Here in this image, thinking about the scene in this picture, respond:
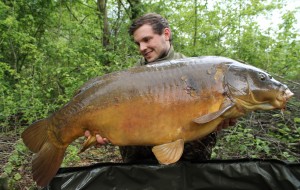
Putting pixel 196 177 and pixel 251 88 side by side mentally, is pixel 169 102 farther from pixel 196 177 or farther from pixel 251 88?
pixel 196 177

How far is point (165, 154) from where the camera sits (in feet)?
4.14

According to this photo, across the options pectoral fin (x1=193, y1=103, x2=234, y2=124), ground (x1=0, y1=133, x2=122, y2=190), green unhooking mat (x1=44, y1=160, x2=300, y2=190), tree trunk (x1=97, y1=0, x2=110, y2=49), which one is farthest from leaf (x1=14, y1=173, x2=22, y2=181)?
tree trunk (x1=97, y1=0, x2=110, y2=49)

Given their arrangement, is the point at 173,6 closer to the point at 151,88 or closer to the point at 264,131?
the point at 264,131

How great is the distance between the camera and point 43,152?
4.65 feet

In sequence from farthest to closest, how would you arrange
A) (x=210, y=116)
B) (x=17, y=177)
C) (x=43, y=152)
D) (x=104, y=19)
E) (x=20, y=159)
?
(x=104, y=19)
(x=20, y=159)
(x=17, y=177)
(x=43, y=152)
(x=210, y=116)

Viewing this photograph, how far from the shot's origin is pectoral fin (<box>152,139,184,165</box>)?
1253 millimetres

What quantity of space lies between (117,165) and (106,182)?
0.11 m

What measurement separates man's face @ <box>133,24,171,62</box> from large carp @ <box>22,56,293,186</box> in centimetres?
53

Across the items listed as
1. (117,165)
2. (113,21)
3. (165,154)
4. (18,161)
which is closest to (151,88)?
(165,154)

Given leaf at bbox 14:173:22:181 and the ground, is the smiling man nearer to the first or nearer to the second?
the ground

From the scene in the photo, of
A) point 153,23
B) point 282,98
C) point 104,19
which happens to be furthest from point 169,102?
point 104,19

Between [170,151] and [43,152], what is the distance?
22.7 inches

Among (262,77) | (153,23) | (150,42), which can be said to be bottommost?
(262,77)

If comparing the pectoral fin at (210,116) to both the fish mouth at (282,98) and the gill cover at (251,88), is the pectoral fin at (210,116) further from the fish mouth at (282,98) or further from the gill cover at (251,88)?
the fish mouth at (282,98)
